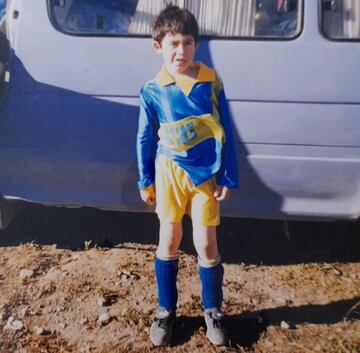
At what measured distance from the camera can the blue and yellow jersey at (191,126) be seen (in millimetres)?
2104

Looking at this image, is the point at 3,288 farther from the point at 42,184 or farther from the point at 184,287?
the point at 184,287

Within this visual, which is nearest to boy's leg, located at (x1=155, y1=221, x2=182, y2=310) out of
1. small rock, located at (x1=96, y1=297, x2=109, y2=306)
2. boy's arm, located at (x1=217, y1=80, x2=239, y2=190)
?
boy's arm, located at (x1=217, y1=80, x2=239, y2=190)

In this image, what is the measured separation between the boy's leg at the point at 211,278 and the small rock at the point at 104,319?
57 cm

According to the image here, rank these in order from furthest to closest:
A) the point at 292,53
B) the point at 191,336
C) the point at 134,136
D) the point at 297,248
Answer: the point at 297,248
the point at 134,136
the point at 292,53
the point at 191,336

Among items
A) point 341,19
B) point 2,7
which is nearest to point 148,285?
point 341,19

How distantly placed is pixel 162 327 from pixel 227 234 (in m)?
1.26

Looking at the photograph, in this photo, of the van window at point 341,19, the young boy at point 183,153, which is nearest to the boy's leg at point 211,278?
the young boy at point 183,153

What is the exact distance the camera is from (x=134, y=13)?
8.93 ft

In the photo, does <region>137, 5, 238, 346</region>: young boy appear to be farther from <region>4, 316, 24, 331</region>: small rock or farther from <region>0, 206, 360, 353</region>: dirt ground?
<region>4, 316, 24, 331</region>: small rock

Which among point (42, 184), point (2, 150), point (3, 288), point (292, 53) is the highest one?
point (292, 53)

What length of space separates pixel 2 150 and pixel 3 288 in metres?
0.86

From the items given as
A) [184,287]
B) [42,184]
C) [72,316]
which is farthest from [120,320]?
[42,184]

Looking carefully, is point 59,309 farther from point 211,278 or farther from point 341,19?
point 341,19

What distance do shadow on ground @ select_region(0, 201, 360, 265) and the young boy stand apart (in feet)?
2.98
